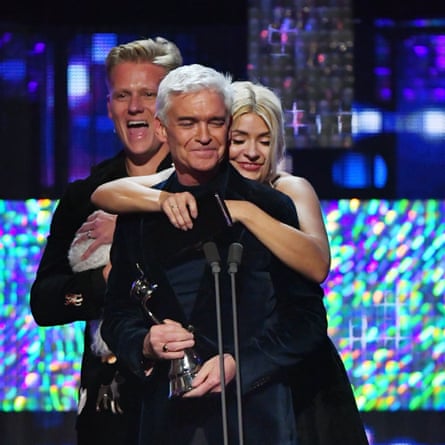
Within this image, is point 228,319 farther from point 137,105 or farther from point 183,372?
point 137,105

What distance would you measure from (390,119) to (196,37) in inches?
32.3

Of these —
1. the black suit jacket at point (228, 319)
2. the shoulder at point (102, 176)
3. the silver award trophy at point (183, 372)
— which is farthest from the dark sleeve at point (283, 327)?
the shoulder at point (102, 176)

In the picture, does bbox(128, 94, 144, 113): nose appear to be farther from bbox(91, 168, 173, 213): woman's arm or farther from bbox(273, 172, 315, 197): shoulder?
bbox(273, 172, 315, 197): shoulder

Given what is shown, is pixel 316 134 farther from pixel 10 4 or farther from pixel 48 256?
pixel 48 256

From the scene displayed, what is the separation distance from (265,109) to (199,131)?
404 millimetres

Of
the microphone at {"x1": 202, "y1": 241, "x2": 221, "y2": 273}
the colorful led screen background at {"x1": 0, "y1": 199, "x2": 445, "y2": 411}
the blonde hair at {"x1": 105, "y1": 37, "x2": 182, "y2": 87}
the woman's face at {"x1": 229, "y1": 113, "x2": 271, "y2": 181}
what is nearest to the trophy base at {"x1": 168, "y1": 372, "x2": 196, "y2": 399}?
the microphone at {"x1": 202, "y1": 241, "x2": 221, "y2": 273}

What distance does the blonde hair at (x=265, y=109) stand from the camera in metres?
3.27

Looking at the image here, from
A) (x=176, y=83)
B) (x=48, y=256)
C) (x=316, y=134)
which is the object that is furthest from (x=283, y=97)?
(x=176, y=83)

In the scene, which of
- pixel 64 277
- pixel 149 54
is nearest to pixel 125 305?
pixel 64 277

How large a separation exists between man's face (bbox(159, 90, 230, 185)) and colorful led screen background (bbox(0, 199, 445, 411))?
104 inches

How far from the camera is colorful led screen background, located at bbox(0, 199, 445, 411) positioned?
554 centimetres

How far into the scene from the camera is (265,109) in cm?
328

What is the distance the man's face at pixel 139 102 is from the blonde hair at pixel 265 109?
0.83 feet

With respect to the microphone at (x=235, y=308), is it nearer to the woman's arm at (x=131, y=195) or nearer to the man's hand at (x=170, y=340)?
the man's hand at (x=170, y=340)
